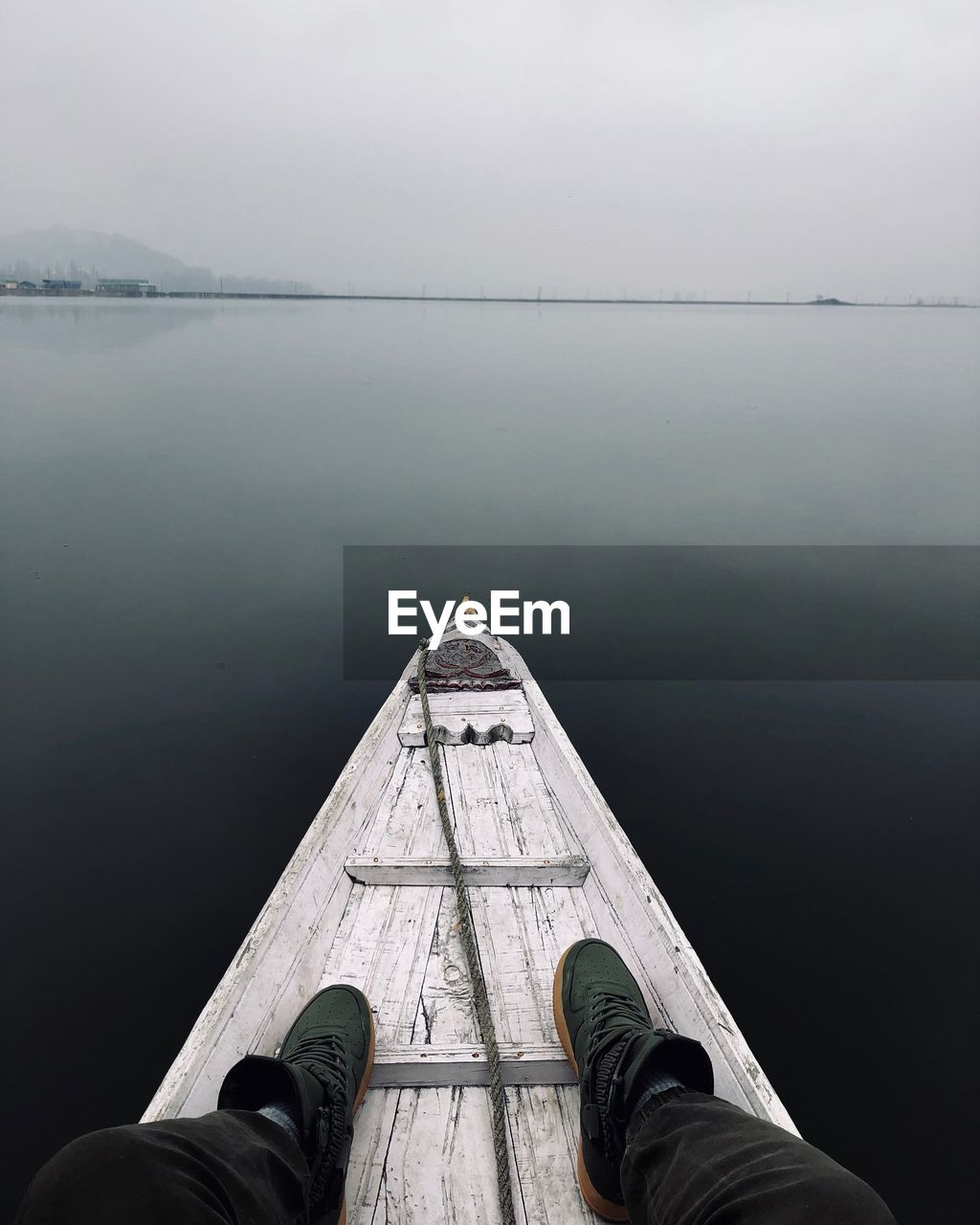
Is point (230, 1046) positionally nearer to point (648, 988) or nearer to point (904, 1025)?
point (648, 988)

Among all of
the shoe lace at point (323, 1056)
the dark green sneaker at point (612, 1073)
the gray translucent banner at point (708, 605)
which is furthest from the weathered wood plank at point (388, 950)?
the gray translucent banner at point (708, 605)

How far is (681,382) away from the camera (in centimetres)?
4034

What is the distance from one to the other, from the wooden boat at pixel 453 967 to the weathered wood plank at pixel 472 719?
0.38 metres

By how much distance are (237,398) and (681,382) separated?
2426 cm

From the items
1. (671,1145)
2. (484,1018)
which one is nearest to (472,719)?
(484,1018)

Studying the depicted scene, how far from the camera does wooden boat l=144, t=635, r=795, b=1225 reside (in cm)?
248

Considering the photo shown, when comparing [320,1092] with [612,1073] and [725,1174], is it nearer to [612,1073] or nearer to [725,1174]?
[612,1073]

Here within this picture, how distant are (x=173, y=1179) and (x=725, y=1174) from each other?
1.24 meters

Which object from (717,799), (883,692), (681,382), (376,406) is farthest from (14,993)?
(681,382)

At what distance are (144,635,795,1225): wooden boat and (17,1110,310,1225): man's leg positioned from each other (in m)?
0.71

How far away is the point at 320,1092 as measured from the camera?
88.4 inches

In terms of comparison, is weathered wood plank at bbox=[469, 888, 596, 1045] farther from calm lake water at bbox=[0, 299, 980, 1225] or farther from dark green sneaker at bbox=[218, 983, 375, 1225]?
calm lake water at bbox=[0, 299, 980, 1225]

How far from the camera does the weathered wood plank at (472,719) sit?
5.57 m

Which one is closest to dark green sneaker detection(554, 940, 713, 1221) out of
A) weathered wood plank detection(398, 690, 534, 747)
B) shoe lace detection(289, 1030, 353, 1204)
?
shoe lace detection(289, 1030, 353, 1204)
